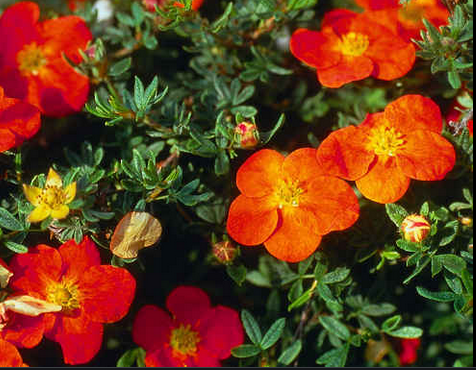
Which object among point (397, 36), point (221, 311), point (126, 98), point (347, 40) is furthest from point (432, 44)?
point (221, 311)

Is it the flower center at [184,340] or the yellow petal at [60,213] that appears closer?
the yellow petal at [60,213]

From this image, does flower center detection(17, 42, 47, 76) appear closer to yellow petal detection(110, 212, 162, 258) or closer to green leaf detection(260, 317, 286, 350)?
yellow petal detection(110, 212, 162, 258)

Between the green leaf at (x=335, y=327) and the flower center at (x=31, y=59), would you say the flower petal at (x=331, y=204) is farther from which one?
the flower center at (x=31, y=59)

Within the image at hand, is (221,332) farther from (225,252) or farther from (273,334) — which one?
(225,252)

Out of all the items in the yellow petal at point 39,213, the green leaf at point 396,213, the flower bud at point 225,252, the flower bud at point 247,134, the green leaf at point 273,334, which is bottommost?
the green leaf at point 273,334

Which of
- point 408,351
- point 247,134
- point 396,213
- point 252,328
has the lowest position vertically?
point 408,351

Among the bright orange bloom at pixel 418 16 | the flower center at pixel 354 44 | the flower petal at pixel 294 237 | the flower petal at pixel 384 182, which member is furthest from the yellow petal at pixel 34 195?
the bright orange bloom at pixel 418 16

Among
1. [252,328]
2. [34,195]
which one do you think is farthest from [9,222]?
[252,328]

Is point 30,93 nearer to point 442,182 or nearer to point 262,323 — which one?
point 262,323
